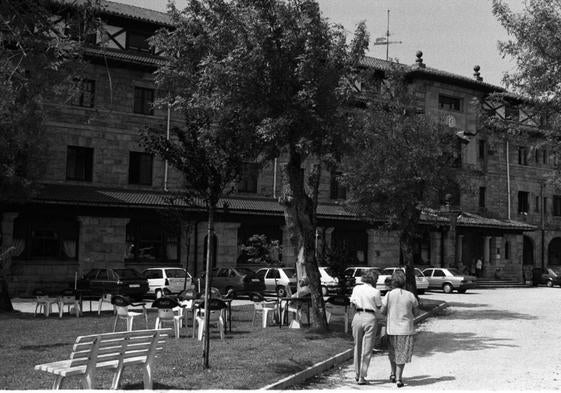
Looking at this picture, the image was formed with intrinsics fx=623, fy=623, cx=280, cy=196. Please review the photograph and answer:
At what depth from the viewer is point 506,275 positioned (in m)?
47.2

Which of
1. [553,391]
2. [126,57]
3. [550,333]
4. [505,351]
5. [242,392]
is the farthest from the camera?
[126,57]

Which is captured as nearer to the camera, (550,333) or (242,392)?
(242,392)

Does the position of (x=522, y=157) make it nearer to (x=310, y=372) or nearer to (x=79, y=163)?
(x=79, y=163)

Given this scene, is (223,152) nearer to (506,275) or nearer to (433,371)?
(433,371)

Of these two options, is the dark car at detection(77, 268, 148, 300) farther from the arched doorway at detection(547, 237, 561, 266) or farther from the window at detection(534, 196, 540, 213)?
the arched doorway at detection(547, 237, 561, 266)

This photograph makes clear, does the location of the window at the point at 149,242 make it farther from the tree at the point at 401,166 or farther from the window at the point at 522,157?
the window at the point at 522,157

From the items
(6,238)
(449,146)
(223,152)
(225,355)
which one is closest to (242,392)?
(225,355)

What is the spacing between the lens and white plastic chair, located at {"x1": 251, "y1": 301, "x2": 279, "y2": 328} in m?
15.5

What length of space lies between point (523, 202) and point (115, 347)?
46.7 m

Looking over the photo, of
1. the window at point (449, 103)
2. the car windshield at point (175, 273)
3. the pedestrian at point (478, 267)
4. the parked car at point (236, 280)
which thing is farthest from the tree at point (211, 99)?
the pedestrian at point (478, 267)

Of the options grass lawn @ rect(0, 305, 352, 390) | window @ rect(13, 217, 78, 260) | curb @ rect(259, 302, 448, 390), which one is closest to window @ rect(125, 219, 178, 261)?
window @ rect(13, 217, 78, 260)

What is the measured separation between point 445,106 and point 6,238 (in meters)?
30.6

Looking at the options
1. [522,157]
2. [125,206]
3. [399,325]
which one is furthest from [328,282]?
[522,157]

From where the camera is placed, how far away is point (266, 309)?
612 inches
